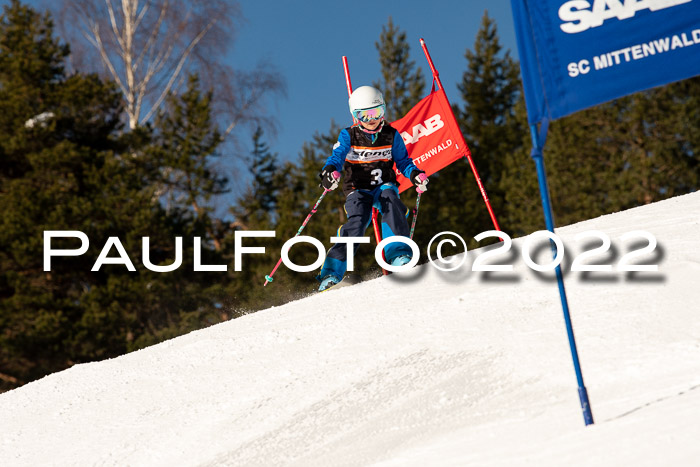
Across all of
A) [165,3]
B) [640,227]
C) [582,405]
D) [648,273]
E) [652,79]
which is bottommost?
[582,405]

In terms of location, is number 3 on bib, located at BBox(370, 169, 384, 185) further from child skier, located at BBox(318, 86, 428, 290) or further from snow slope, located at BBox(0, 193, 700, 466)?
snow slope, located at BBox(0, 193, 700, 466)

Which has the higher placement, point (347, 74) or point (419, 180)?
point (347, 74)

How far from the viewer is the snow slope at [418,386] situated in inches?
96.3

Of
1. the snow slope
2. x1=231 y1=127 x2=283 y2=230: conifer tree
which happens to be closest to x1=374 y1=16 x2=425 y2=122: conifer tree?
x1=231 y1=127 x2=283 y2=230: conifer tree

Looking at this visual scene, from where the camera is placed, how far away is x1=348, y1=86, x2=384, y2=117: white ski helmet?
5.42 m

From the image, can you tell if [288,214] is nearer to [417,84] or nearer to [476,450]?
[417,84]

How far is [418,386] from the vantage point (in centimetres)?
317

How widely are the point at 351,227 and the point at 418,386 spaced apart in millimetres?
2486

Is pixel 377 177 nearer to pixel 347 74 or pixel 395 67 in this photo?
pixel 347 74

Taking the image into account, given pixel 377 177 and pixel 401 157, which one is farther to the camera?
pixel 401 157

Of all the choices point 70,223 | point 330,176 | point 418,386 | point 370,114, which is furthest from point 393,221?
point 70,223

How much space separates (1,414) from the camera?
4.44 meters

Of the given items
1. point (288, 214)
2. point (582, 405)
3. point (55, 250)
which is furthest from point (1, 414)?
point (288, 214)

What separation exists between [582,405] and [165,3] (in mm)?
20209
